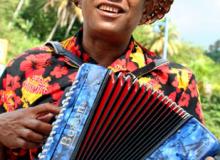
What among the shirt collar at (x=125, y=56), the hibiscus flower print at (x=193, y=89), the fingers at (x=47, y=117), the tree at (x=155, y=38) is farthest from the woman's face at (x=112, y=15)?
the tree at (x=155, y=38)

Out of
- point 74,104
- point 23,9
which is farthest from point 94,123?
point 23,9

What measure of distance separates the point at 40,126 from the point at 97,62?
1.79ft

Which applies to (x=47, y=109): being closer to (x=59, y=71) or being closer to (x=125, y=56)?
(x=59, y=71)

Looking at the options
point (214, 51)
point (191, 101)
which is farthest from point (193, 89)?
point (214, 51)

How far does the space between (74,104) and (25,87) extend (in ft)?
1.68

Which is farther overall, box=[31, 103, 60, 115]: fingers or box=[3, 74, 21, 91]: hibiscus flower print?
box=[3, 74, 21, 91]: hibiscus flower print

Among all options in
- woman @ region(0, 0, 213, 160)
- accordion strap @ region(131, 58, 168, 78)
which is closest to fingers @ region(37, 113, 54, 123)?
woman @ region(0, 0, 213, 160)

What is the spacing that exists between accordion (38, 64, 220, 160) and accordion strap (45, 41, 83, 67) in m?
0.39

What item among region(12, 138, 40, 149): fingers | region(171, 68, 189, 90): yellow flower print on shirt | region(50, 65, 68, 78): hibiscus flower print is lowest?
region(12, 138, 40, 149): fingers

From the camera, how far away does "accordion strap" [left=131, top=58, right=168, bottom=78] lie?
260 centimetres

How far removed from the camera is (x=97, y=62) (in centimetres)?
266

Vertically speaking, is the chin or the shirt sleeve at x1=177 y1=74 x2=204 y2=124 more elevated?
the chin

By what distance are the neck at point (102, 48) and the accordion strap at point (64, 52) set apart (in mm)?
84

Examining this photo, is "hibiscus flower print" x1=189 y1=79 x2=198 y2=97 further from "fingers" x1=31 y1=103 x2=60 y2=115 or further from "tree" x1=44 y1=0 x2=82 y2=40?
"tree" x1=44 y1=0 x2=82 y2=40
